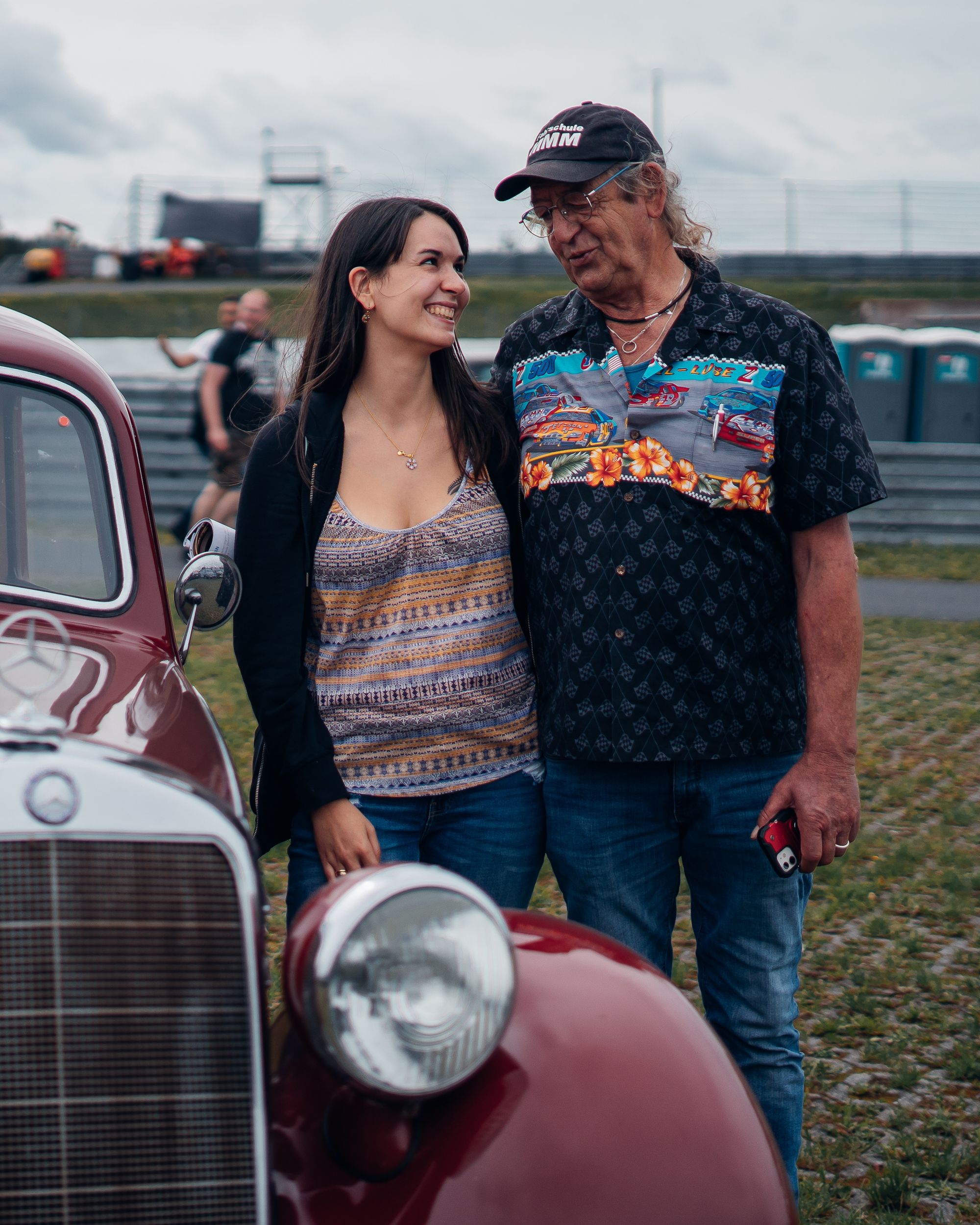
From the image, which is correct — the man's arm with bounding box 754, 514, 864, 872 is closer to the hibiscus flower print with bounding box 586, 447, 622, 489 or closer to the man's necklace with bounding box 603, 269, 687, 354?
the hibiscus flower print with bounding box 586, 447, 622, 489

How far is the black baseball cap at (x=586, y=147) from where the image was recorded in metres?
2.40

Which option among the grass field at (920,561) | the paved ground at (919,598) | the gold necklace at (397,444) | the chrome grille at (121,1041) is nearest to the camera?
the chrome grille at (121,1041)

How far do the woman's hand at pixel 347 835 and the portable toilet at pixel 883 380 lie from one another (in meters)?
13.6

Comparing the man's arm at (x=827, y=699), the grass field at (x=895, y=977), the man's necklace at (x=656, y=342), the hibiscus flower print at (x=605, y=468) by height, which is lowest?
the grass field at (x=895, y=977)

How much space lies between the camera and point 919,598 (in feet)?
33.4

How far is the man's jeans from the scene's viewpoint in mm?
2426

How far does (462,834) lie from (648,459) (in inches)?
31.4

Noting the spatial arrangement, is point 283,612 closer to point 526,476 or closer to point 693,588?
point 526,476

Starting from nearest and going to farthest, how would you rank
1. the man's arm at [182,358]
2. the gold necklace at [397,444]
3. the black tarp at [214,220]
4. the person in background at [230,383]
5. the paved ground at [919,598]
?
1. the gold necklace at [397,444]
2. the person in background at [230,383]
3. the paved ground at [919,598]
4. the man's arm at [182,358]
5. the black tarp at [214,220]

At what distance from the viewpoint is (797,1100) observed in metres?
2.44

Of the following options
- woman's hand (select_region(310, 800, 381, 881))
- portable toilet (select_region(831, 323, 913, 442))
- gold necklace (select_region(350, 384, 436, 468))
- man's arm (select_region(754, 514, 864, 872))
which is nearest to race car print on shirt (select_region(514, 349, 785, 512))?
man's arm (select_region(754, 514, 864, 872))

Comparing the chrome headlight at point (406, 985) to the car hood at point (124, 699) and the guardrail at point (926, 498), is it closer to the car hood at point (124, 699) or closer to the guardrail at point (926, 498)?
the car hood at point (124, 699)

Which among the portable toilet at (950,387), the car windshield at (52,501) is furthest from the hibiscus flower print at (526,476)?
the portable toilet at (950,387)

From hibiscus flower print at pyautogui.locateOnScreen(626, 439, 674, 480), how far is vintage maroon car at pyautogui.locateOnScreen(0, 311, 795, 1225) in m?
A: 0.99
